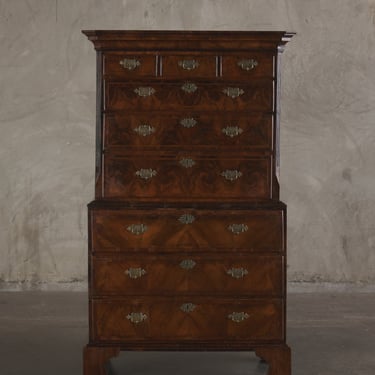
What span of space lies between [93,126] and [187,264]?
260 cm

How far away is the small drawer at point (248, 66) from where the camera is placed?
13.3 ft

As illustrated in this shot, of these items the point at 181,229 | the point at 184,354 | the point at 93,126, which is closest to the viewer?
the point at 181,229

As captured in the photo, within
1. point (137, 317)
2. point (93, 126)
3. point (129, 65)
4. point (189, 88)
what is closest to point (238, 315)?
point (137, 317)

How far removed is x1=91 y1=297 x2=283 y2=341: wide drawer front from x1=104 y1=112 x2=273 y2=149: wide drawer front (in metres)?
0.81

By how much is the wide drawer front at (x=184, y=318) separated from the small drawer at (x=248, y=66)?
45.9 inches

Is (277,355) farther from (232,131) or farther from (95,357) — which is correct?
(232,131)

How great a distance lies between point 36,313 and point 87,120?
5.32 feet

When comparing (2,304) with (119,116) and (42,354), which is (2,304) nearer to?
(42,354)

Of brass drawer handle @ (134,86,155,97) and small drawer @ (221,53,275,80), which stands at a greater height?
small drawer @ (221,53,275,80)

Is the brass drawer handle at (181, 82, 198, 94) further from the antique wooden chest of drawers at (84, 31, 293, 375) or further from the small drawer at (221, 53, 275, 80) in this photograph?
the small drawer at (221, 53, 275, 80)

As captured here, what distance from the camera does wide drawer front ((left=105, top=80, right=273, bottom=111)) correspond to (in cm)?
404

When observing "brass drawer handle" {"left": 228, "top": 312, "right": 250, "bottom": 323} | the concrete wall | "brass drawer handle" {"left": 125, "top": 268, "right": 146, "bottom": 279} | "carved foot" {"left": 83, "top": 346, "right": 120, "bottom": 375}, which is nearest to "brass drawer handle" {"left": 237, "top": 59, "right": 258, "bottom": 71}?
"brass drawer handle" {"left": 125, "top": 268, "right": 146, "bottom": 279}

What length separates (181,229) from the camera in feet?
13.1

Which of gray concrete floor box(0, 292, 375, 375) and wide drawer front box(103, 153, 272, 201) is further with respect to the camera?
gray concrete floor box(0, 292, 375, 375)
